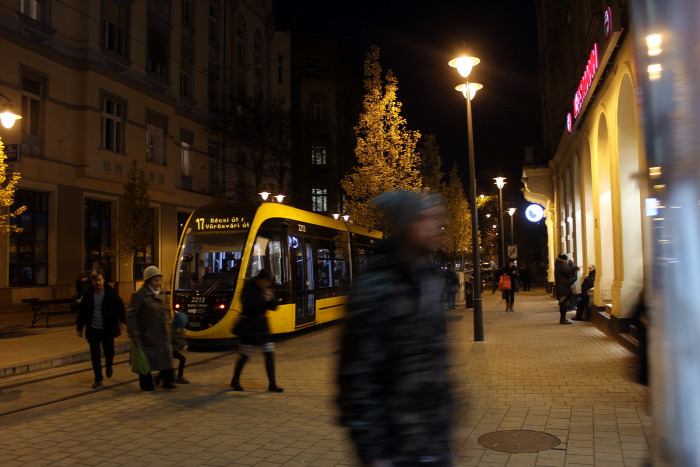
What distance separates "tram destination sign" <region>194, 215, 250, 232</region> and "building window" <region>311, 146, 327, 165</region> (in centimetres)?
3638

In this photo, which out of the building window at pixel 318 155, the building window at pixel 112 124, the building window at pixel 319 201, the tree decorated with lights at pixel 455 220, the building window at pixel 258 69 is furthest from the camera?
the building window at pixel 319 201

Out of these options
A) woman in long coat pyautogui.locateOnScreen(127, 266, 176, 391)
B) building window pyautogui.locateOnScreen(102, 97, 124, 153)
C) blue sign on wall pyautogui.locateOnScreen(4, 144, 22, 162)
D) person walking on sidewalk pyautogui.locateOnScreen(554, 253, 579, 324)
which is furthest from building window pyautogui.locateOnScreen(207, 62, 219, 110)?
woman in long coat pyautogui.locateOnScreen(127, 266, 176, 391)

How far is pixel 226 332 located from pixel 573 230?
48.0ft

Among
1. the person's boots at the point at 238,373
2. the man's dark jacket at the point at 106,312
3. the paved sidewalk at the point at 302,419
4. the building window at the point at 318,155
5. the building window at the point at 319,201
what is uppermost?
the building window at the point at 318,155

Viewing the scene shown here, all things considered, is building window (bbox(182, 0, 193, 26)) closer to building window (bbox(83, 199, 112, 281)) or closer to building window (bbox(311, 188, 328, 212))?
building window (bbox(83, 199, 112, 281))

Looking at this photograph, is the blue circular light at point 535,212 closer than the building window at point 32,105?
No

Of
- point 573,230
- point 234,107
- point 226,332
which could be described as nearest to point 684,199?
point 226,332

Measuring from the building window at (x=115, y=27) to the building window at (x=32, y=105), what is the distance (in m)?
3.77

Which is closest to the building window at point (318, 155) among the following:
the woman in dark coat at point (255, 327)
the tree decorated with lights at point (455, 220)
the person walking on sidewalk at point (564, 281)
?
the tree decorated with lights at point (455, 220)

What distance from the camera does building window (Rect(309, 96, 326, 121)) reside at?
2002 inches

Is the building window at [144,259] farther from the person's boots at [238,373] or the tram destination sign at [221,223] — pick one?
the person's boots at [238,373]

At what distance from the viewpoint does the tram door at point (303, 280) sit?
15055mm

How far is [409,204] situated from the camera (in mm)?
2748

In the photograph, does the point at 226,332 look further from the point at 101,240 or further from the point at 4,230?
Result: the point at 101,240
